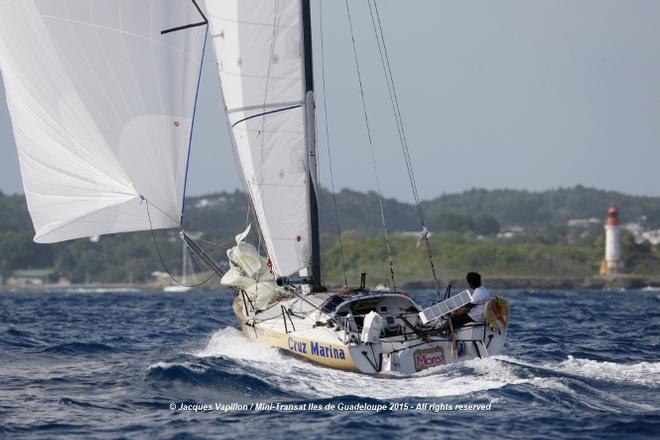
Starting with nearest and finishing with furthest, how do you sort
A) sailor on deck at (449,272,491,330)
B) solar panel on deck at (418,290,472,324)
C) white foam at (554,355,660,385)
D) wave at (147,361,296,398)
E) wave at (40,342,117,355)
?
1. wave at (147,361,296,398)
2. white foam at (554,355,660,385)
3. solar panel on deck at (418,290,472,324)
4. sailor on deck at (449,272,491,330)
5. wave at (40,342,117,355)

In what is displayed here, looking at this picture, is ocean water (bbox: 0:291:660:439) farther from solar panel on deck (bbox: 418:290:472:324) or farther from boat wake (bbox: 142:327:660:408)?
solar panel on deck (bbox: 418:290:472:324)

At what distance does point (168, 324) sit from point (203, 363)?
37.7 feet

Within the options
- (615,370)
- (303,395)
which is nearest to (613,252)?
(615,370)

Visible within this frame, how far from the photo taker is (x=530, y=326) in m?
25.4

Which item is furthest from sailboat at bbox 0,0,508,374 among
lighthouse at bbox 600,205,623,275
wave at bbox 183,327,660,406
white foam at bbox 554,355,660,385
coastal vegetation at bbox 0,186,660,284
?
lighthouse at bbox 600,205,623,275

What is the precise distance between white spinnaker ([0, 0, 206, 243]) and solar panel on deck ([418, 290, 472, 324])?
523 cm

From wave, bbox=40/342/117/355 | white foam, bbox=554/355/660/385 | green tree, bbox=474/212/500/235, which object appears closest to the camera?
white foam, bbox=554/355/660/385

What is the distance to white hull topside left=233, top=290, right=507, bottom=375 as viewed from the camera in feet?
46.2

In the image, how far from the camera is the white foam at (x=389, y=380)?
498 inches

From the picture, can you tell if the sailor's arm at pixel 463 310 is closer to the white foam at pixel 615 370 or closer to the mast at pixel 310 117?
the white foam at pixel 615 370

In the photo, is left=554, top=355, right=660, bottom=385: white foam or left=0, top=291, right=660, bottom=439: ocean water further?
left=554, top=355, right=660, bottom=385: white foam

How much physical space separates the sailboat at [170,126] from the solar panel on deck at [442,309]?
1.08 metres

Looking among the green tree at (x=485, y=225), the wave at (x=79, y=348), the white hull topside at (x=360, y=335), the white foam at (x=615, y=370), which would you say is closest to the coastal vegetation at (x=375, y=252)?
the green tree at (x=485, y=225)

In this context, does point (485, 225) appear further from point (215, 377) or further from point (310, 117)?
point (215, 377)
